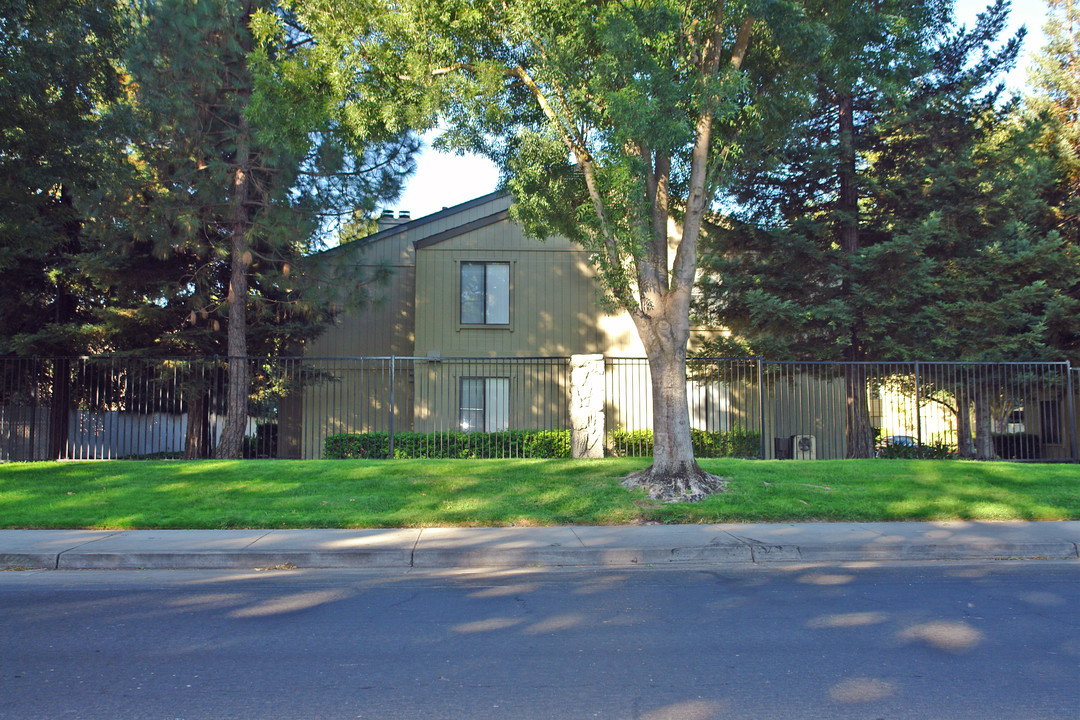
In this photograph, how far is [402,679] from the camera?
4516mm

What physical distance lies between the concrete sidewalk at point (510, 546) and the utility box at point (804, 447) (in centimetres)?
977

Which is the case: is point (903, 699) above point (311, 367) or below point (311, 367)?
below

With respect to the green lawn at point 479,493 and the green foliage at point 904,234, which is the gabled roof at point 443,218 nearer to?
the green foliage at point 904,234

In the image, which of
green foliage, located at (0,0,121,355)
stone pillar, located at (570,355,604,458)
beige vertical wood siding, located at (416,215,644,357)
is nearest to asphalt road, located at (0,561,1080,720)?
stone pillar, located at (570,355,604,458)

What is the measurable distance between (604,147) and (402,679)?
8532 mm

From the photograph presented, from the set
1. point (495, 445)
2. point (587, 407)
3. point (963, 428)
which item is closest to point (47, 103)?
point (495, 445)

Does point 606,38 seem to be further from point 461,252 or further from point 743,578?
point 461,252

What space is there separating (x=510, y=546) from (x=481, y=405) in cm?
1158

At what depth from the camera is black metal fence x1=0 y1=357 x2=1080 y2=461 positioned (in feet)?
52.7

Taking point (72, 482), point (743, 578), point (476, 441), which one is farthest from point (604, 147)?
point (72, 482)

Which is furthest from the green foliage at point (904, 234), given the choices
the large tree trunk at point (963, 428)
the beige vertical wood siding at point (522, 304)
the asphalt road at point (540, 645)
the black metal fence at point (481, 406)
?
the asphalt road at point (540, 645)

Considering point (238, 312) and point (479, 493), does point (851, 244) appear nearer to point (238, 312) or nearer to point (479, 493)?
point (479, 493)

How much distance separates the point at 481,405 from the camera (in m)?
19.9

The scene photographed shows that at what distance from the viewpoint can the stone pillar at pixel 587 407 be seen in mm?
14469
